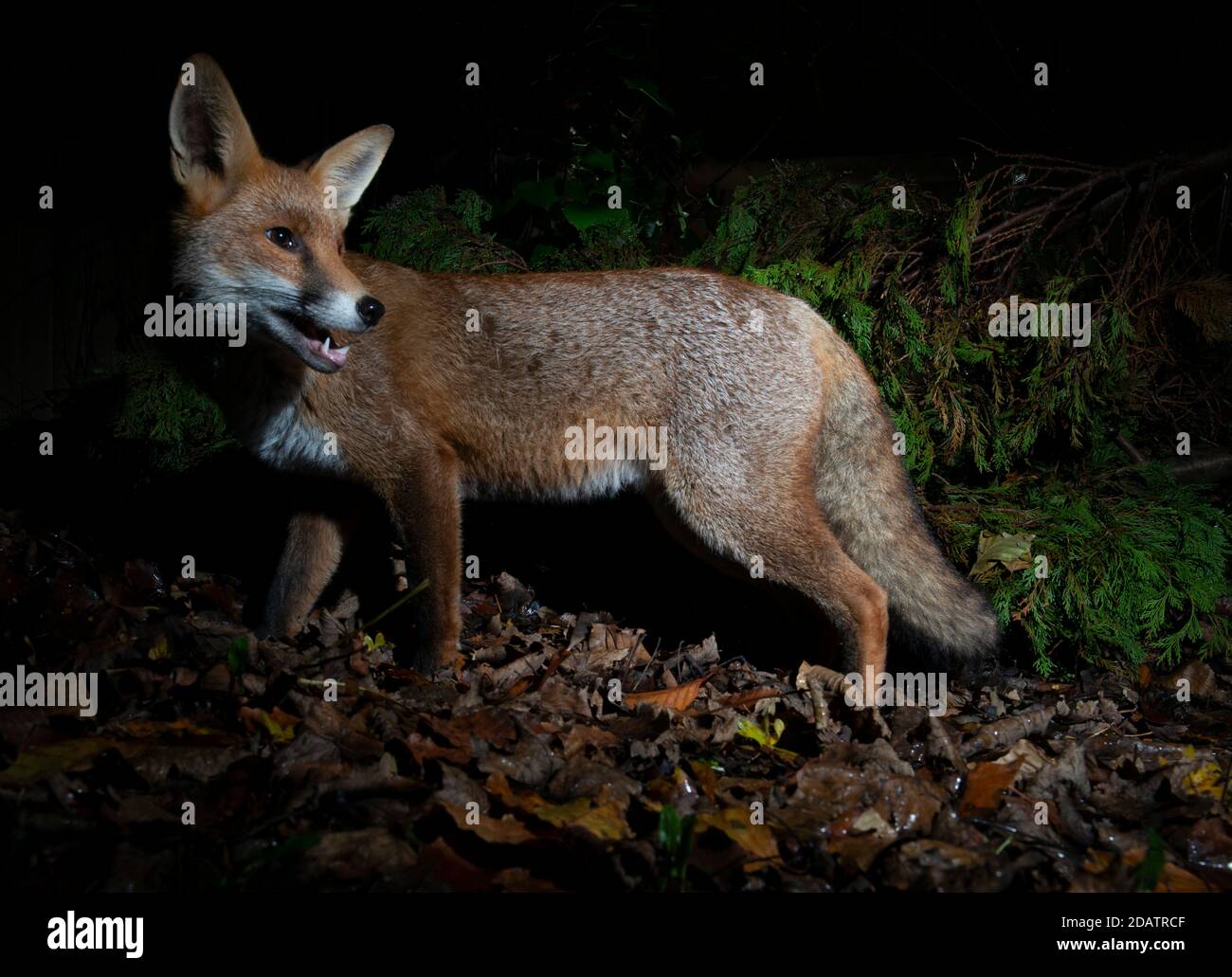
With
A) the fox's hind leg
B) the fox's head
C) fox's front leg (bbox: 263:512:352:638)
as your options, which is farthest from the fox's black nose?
the fox's hind leg

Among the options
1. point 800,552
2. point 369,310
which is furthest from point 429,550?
point 800,552

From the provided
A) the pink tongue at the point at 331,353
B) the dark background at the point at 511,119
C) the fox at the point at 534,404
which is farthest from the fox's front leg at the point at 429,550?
the dark background at the point at 511,119

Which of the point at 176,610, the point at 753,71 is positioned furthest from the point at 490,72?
the point at 176,610

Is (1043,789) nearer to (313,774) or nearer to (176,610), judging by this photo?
(313,774)

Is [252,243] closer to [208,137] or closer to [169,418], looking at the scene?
[208,137]

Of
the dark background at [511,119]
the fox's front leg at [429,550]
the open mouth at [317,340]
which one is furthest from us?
the dark background at [511,119]

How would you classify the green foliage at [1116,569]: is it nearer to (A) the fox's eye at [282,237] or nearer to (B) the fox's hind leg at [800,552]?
(B) the fox's hind leg at [800,552]

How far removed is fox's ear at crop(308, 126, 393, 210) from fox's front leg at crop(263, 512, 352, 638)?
130 cm

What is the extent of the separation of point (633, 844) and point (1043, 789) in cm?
136

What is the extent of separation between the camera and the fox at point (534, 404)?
10.2 feet

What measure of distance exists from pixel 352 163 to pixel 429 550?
5.29ft

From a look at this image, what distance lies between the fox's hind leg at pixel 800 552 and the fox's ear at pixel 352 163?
183 cm

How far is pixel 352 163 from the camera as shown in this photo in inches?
140
